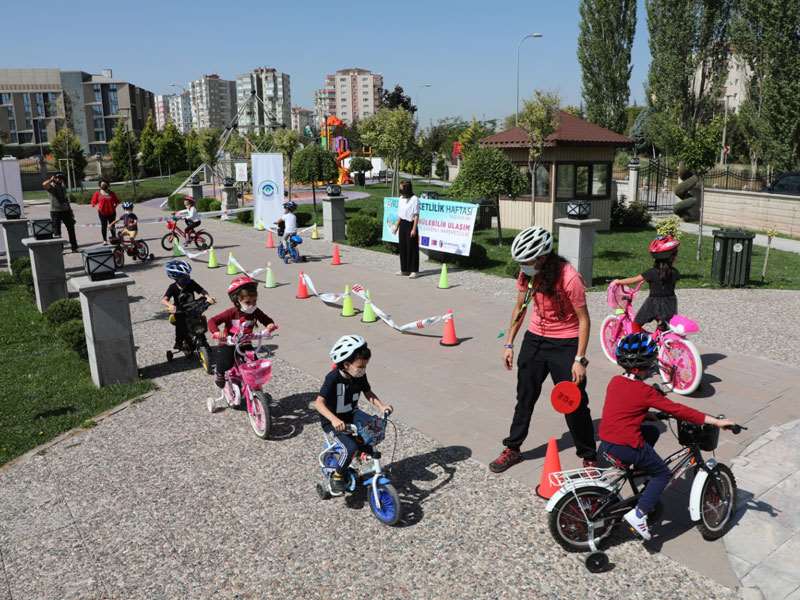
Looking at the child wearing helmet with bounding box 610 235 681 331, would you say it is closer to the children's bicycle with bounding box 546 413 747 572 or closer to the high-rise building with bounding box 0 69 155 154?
the children's bicycle with bounding box 546 413 747 572

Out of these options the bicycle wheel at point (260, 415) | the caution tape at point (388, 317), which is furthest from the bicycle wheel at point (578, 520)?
the caution tape at point (388, 317)

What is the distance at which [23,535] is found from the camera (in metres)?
4.99

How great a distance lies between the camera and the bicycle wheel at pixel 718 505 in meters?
4.43

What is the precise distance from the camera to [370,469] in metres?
4.95

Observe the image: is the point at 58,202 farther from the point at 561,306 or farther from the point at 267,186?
the point at 561,306

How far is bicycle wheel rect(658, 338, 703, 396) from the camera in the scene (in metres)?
7.02

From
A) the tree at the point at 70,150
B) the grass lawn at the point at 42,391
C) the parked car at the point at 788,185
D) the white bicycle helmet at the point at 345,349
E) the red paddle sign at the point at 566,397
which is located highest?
the tree at the point at 70,150

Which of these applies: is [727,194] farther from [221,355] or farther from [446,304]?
[221,355]

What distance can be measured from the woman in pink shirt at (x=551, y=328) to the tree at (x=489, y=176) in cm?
1239

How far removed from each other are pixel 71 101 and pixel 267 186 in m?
102

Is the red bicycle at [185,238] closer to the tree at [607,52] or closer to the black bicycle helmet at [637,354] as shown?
the black bicycle helmet at [637,354]

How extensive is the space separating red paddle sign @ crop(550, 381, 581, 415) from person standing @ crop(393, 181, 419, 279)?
29.4 feet

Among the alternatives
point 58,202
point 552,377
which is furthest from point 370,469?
point 58,202

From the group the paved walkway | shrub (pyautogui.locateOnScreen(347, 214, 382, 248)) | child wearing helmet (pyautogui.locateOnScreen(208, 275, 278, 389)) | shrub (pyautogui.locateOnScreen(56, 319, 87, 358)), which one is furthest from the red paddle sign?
shrub (pyautogui.locateOnScreen(347, 214, 382, 248))
